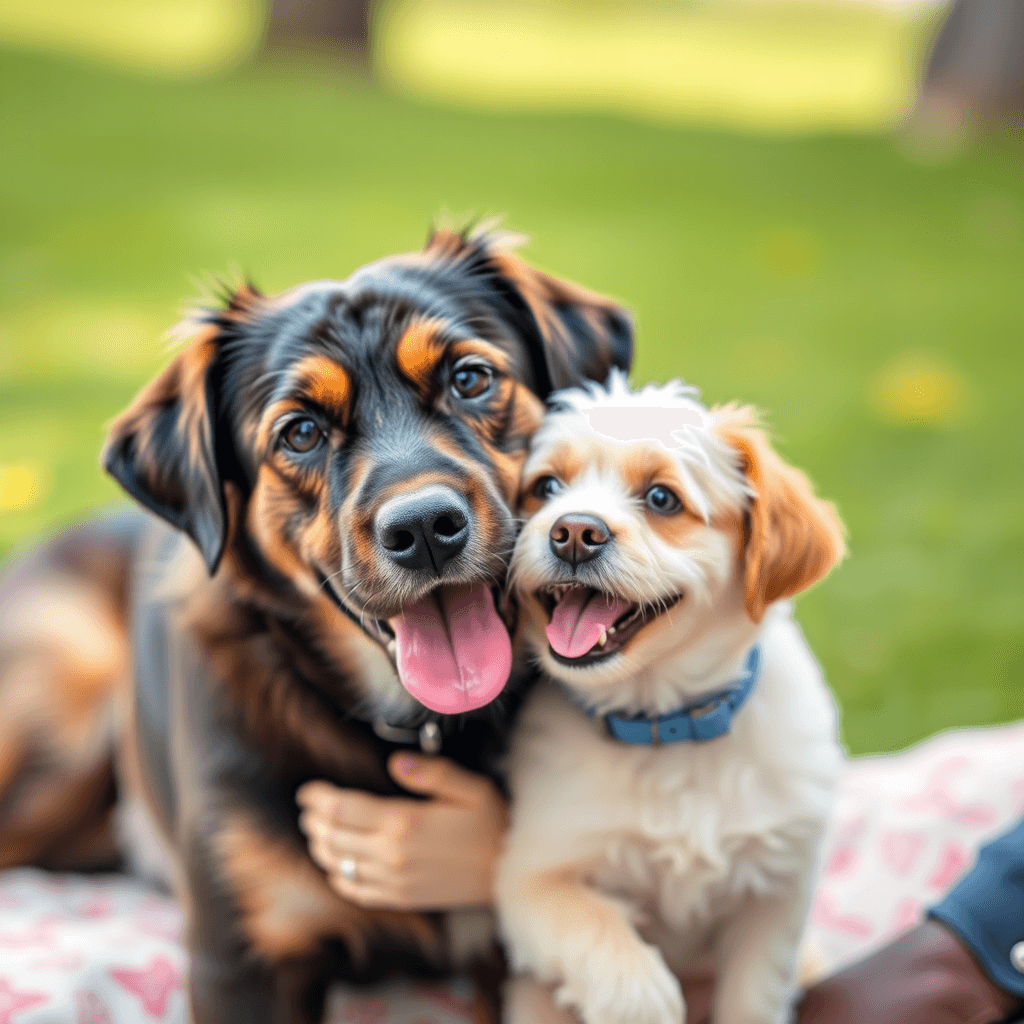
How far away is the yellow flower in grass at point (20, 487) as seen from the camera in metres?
5.18

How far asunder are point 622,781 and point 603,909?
23cm

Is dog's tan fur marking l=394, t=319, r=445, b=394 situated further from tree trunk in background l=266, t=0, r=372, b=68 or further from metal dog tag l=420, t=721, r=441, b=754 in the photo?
tree trunk in background l=266, t=0, r=372, b=68

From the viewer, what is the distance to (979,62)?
1012cm

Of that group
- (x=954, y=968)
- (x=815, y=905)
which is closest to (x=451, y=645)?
(x=954, y=968)

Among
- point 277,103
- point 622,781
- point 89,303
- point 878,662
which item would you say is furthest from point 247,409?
point 277,103

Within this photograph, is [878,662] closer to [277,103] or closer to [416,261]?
[416,261]

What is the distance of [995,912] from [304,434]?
1600mm

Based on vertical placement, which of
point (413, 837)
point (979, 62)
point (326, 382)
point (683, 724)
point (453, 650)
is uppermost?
point (979, 62)

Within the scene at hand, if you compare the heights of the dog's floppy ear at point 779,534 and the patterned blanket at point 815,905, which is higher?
the dog's floppy ear at point 779,534

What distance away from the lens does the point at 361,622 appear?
2307 millimetres

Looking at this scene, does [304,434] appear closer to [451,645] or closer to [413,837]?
[451,645]

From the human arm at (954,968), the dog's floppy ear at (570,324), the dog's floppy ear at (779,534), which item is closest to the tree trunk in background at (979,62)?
the dog's floppy ear at (570,324)

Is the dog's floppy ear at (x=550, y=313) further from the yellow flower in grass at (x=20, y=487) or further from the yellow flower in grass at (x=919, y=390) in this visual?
the yellow flower in grass at (x=919, y=390)

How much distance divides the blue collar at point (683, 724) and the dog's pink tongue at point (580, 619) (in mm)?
238
